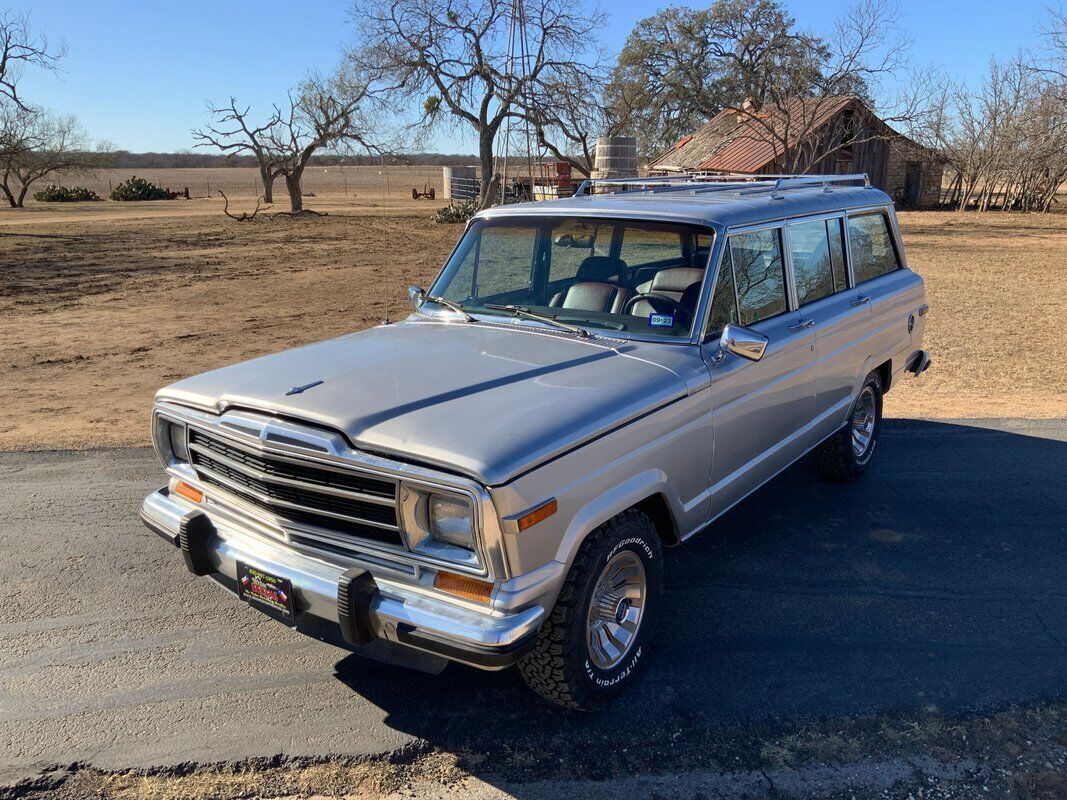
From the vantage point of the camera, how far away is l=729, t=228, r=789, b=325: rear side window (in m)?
4.16

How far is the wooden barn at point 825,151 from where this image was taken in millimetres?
34906

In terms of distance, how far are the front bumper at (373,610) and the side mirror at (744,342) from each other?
158cm

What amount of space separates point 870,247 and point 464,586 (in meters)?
4.25

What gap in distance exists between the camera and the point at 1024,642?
3871 mm

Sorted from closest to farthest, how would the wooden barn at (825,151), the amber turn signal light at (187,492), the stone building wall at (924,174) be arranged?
the amber turn signal light at (187,492)
the wooden barn at (825,151)
the stone building wall at (924,174)

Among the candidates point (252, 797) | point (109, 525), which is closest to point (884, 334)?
point (252, 797)

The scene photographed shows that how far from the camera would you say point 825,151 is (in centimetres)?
3416

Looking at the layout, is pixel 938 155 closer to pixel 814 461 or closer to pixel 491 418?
pixel 814 461

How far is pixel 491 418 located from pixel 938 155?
39.5 metres

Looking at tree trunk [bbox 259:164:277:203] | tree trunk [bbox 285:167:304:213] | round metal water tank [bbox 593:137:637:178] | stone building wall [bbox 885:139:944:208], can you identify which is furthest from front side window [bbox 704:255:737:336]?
tree trunk [bbox 259:164:277:203]

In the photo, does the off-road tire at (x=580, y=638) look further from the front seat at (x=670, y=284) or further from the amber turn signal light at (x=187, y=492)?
the amber turn signal light at (x=187, y=492)

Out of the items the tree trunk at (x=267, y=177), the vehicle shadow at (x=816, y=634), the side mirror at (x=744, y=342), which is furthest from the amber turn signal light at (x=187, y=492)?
the tree trunk at (x=267, y=177)

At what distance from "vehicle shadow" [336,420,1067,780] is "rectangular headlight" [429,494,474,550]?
3.01ft

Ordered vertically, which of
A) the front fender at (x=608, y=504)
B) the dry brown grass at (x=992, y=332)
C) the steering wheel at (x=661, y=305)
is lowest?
the dry brown grass at (x=992, y=332)
